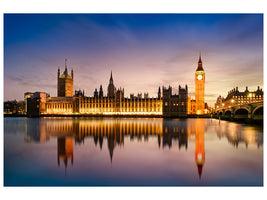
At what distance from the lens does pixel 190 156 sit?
32.1 feet

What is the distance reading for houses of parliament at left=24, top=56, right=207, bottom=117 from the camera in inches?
3068

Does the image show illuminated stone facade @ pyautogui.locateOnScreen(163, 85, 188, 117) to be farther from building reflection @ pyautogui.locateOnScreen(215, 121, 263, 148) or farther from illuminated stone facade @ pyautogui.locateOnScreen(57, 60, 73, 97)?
illuminated stone facade @ pyautogui.locateOnScreen(57, 60, 73, 97)

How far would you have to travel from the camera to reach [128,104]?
84750mm

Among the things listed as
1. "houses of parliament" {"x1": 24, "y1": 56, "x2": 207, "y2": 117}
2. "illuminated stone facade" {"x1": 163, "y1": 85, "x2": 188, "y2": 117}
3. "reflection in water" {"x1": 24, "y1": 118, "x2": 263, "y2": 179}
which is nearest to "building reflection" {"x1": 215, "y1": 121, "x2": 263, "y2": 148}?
"reflection in water" {"x1": 24, "y1": 118, "x2": 263, "y2": 179}

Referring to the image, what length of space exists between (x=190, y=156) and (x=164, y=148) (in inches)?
88.1

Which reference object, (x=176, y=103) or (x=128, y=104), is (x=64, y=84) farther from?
(x=176, y=103)

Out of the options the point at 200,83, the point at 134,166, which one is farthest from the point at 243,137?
the point at 200,83

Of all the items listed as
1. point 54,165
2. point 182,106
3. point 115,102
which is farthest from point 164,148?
point 115,102

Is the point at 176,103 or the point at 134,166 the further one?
the point at 176,103

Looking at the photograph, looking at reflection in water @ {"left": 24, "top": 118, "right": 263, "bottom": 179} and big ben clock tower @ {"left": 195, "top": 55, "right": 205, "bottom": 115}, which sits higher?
big ben clock tower @ {"left": 195, "top": 55, "right": 205, "bottom": 115}

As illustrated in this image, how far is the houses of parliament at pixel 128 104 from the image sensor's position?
77.9 meters

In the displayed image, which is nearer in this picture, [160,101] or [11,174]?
[11,174]

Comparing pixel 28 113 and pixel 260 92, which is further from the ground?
pixel 260 92
